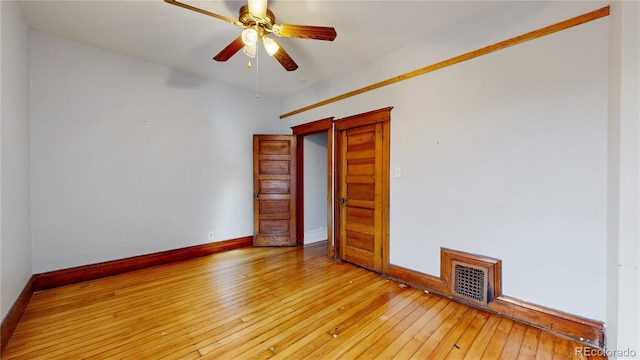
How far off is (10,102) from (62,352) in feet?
6.89

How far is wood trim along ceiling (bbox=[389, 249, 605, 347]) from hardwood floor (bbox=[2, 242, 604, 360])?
2.8 inches

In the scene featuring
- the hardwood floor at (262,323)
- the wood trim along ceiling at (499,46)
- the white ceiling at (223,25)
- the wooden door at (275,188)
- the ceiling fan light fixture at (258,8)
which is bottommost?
the hardwood floor at (262,323)

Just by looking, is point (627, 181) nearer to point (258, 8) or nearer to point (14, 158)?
point (258, 8)

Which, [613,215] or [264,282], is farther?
[264,282]

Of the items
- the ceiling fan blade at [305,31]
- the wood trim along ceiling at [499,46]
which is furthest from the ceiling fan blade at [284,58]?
the wood trim along ceiling at [499,46]

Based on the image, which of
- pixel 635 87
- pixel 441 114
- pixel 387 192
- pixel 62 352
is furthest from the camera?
pixel 387 192

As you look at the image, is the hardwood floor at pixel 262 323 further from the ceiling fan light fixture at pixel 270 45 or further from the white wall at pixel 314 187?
the ceiling fan light fixture at pixel 270 45

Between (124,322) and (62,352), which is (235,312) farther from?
(62,352)

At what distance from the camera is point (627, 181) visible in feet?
4.63

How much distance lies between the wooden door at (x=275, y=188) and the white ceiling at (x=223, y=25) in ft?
4.66

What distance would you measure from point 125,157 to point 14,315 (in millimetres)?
1881

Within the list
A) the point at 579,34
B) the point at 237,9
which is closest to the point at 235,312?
the point at 237,9

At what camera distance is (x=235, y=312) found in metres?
2.23

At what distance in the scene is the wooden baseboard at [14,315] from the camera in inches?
69.4
